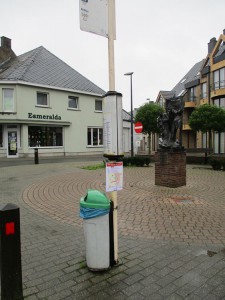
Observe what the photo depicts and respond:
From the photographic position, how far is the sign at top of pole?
3.22 meters

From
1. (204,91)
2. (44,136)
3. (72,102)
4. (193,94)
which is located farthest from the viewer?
(193,94)

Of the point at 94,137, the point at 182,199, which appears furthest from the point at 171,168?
the point at 94,137

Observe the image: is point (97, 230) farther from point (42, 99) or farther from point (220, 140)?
point (220, 140)

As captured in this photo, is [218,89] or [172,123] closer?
[172,123]

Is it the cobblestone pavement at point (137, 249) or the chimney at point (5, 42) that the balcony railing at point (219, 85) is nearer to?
the chimney at point (5, 42)

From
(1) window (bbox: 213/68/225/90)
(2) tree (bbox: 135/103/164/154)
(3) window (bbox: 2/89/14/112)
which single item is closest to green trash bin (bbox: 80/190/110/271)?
(2) tree (bbox: 135/103/164/154)

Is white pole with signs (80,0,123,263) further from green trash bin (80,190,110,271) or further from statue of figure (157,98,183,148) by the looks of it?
statue of figure (157,98,183,148)

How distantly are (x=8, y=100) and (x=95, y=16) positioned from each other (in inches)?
787

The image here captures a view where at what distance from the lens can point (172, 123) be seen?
10.0 metres

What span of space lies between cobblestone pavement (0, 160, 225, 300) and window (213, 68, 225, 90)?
2406cm

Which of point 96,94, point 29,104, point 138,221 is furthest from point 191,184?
point 96,94

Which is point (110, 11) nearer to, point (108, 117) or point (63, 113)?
point (108, 117)

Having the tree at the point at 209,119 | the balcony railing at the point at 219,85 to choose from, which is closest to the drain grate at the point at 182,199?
the tree at the point at 209,119

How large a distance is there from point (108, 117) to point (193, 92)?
33321 mm
